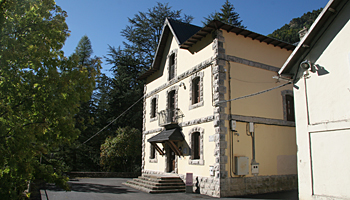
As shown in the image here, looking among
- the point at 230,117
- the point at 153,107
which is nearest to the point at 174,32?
the point at 153,107

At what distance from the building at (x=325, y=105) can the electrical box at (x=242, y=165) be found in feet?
12.4

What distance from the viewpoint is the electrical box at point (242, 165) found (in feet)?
40.6

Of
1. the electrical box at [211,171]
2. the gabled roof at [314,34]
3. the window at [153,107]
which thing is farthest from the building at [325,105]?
the window at [153,107]

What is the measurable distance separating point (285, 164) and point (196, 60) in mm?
6919

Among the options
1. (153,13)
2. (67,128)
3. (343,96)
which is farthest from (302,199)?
(153,13)

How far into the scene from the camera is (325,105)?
324 inches

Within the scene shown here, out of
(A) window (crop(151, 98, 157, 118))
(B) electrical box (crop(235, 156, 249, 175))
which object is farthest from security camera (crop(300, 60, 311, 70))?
(A) window (crop(151, 98, 157, 118))

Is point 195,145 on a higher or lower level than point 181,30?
lower

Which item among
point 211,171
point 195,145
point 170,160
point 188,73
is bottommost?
point 211,171

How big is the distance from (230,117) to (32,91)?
900cm

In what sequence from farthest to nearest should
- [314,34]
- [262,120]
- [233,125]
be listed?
[262,120] → [233,125] → [314,34]

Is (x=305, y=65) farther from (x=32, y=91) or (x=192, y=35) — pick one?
(x=192, y=35)

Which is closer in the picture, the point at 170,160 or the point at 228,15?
the point at 170,160

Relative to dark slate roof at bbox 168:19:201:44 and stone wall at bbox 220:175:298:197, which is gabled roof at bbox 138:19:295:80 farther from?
stone wall at bbox 220:175:298:197
